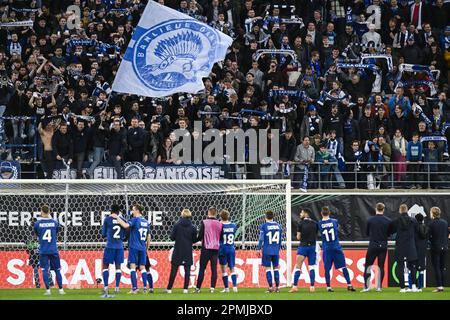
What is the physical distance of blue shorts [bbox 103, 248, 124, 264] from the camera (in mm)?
25703

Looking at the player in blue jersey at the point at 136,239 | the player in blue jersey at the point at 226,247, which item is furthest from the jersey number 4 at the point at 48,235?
the player in blue jersey at the point at 226,247

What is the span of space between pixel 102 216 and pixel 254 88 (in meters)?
5.08

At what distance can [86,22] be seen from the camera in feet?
114

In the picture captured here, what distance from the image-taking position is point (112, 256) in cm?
2573

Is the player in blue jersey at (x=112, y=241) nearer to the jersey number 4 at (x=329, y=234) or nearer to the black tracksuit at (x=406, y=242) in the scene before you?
the jersey number 4 at (x=329, y=234)

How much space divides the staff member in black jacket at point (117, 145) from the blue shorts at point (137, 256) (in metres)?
4.75

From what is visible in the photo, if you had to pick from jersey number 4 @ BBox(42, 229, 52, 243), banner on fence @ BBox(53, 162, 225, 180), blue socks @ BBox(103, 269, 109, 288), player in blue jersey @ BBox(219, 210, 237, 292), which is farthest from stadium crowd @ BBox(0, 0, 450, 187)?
blue socks @ BBox(103, 269, 109, 288)

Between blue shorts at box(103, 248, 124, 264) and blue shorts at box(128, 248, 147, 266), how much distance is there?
0.44 metres

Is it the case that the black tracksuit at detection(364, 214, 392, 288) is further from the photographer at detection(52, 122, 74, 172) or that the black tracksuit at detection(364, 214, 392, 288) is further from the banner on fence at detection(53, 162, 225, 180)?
the photographer at detection(52, 122, 74, 172)

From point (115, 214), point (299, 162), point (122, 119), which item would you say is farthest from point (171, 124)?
point (115, 214)

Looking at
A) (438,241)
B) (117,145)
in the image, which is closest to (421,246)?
(438,241)

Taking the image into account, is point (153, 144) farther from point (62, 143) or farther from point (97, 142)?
point (62, 143)

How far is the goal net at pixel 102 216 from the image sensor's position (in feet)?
97.9

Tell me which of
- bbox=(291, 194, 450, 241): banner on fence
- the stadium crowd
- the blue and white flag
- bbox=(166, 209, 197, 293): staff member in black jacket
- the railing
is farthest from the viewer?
bbox=(291, 194, 450, 241): banner on fence
